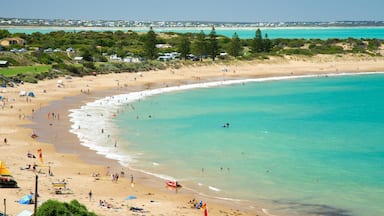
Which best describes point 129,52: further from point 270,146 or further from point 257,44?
point 270,146

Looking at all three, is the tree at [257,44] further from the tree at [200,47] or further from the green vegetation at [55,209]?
the green vegetation at [55,209]

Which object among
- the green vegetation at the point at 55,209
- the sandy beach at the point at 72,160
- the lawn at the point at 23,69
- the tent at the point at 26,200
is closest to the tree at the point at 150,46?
the sandy beach at the point at 72,160

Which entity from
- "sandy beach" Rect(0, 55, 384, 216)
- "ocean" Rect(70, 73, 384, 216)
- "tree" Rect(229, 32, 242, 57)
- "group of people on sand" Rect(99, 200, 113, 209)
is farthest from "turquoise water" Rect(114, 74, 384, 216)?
"tree" Rect(229, 32, 242, 57)

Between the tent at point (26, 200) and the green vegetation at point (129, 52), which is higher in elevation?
the green vegetation at point (129, 52)

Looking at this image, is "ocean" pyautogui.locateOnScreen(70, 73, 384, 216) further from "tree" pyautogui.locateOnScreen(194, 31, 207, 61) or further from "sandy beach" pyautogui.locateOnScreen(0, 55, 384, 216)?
"tree" pyautogui.locateOnScreen(194, 31, 207, 61)

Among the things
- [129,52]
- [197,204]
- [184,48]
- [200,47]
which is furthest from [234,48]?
[197,204]
